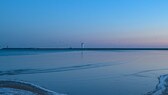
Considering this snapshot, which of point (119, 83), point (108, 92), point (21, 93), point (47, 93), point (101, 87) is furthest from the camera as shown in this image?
point (119, 83)

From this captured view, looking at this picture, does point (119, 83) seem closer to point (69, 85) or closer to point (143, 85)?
point (143, 85)

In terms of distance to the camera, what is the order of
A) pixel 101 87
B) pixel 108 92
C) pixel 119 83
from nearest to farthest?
pixel 108 92 < pixel 101 87 < pixel 119 83

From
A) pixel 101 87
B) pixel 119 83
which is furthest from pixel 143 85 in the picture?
pixel 101 87

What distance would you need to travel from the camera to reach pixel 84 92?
1973 centimetres

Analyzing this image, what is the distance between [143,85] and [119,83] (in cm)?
204

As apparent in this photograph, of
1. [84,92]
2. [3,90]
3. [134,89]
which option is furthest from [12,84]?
[134,89]

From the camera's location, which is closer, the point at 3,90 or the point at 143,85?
the point at 3,90

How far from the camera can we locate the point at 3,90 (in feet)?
53.6

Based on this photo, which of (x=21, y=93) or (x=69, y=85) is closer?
(x=21, y=93)

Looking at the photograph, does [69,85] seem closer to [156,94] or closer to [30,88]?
[30,88]

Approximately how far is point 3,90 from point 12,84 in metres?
2.75

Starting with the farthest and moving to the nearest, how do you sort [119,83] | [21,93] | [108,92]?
[119,83] < [108,92] < [21,93]

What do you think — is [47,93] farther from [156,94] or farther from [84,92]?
[156,94]

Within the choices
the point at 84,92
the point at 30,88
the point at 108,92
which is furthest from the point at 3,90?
the point at 108,92
